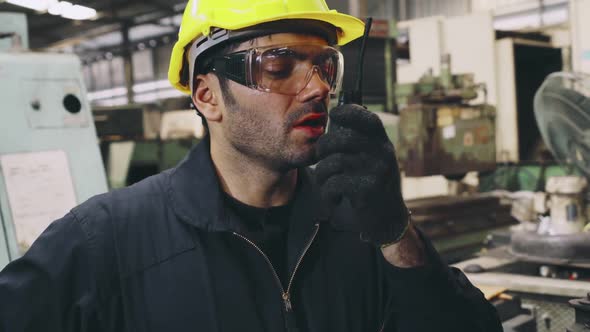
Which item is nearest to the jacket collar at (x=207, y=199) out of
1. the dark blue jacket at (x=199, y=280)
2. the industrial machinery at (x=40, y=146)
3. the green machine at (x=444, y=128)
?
the dark blue jacket at (x=199, y=280)

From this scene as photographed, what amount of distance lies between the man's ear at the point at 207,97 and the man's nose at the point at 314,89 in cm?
23

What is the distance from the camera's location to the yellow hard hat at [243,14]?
121cm

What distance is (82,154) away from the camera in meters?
2.06

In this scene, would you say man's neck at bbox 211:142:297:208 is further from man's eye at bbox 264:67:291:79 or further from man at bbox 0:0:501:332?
man's eye at bbox 264:67:291:79

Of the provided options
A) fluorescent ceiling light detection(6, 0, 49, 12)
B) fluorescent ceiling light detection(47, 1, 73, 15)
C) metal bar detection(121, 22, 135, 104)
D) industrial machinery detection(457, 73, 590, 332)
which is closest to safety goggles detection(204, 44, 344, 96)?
industrial machinery detection(457, 73, 590, 332)

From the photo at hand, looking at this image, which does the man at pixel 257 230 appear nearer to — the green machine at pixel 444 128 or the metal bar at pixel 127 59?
the green machine at pixel 444 128

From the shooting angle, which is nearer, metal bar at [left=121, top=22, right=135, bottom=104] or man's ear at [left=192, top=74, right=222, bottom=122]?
man's ear at [left=192, top=74, right=222, bottom=122]

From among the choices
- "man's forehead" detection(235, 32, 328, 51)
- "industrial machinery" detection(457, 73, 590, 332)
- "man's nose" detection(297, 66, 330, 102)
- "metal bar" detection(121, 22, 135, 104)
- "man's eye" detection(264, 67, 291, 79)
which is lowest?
"industrial machinery" detection(457, 73, 590, 332)

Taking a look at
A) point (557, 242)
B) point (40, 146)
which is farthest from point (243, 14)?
point (557, 242)

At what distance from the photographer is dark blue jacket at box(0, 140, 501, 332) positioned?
1.10m

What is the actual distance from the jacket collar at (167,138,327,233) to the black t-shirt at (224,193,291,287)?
39mm

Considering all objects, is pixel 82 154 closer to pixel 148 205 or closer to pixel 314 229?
pixel 148 205

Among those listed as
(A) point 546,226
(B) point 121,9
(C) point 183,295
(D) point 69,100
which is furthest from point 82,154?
(B) point 121,9

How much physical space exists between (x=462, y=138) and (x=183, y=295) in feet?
7.60
